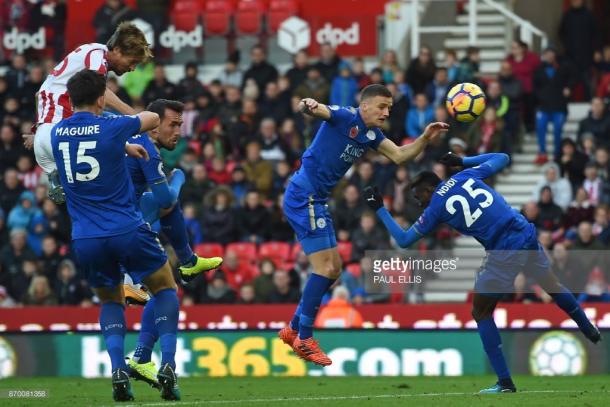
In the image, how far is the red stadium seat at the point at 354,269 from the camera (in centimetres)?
2119

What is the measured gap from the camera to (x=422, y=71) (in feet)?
79.9

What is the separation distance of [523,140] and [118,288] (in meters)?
13.6

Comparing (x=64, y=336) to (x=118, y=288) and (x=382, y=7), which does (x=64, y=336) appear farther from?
(x=382, y=7)

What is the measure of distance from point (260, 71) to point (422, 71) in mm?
2932

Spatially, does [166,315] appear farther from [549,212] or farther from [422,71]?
[422,71]

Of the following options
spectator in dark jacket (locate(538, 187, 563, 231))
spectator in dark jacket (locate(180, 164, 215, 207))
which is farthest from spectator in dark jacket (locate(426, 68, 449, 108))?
spectator in dark jacket (locate(180, 164, 215, 207))

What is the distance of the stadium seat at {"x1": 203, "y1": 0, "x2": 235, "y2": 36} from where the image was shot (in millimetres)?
27453

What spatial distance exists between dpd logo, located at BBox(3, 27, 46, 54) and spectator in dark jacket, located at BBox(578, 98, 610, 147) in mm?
10519

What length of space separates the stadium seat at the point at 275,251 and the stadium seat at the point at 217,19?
Answer: 6312 millimetres

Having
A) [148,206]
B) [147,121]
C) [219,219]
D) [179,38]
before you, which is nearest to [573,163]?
[219,219]

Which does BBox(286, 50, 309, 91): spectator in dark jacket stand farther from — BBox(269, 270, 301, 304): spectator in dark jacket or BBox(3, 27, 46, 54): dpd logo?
BBox(3, 27, 46, 54): dpd logo

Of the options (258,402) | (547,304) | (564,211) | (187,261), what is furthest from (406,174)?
(258,402)

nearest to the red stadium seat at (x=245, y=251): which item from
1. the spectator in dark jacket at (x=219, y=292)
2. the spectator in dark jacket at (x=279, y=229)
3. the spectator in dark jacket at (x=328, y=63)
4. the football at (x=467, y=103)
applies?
the spectator in dark jacket at (x=279, y=229)

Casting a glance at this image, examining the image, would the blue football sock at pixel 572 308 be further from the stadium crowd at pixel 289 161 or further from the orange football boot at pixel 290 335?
the stadium crowd at pixel 289 161
